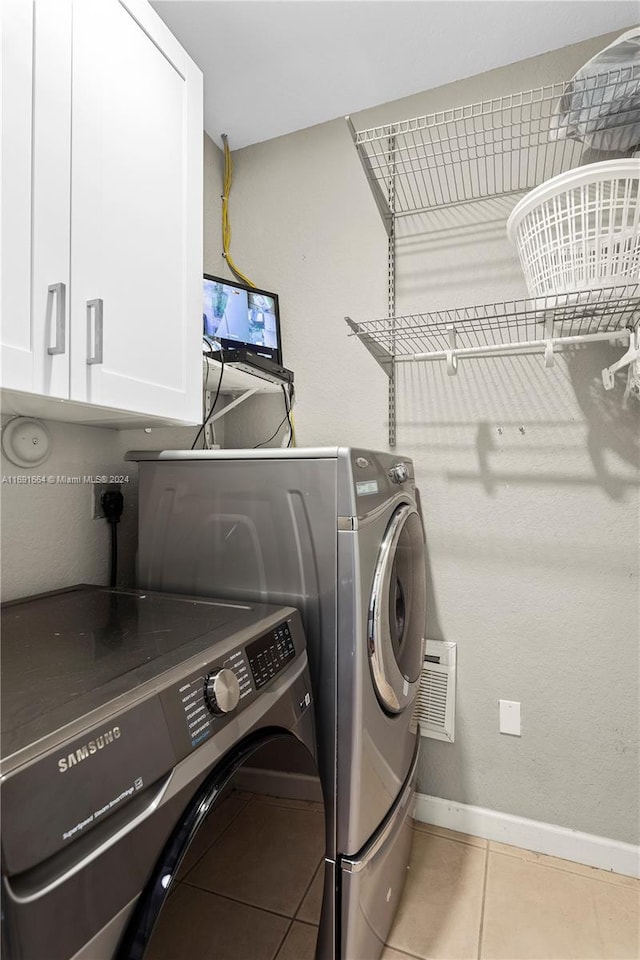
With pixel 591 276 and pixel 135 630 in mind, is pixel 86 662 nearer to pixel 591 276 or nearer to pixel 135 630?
pixel 135 630

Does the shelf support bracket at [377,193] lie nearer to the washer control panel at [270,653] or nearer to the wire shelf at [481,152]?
the wire shelf at [481,152]

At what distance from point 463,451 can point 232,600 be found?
102 centimetres

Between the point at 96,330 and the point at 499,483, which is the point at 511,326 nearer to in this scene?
the point at 499,483

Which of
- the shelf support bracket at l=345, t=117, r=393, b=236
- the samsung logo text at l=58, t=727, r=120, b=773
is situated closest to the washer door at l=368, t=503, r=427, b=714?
the samsung logo text at l=58, t=727, r=120, b=773

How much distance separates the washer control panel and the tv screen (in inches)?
43.6

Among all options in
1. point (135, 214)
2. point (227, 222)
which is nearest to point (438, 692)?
point (135, 214)

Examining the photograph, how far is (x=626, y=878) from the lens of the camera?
155cm

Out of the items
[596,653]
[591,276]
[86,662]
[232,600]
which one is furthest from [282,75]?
[596,653]

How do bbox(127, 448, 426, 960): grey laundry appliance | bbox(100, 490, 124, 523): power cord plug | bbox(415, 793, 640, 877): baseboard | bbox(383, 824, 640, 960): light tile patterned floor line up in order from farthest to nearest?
bbox(415, 793, 640, 877): baseboard → bbox(100, 490, 124, 523): power cord plug → bbox(383, 824, 640, 960): light tile patterned floor → bbox(127, 448, 426, 960): grey laundry appliance

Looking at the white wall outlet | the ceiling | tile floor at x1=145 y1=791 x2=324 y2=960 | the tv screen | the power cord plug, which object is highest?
the ceiling

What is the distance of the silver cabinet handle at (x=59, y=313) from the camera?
2.97 feet

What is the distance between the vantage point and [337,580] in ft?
3.68

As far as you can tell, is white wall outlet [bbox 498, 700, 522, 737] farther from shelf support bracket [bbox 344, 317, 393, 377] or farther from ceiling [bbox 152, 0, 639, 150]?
ceiling [bbox 152, 0, 639, 150]

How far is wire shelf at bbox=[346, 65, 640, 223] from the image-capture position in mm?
1513
